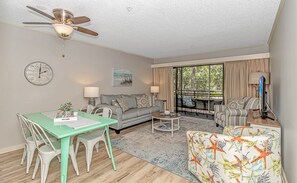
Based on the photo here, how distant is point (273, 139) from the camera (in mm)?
1437

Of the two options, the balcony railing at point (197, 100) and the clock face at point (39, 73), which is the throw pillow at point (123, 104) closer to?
the clock face at point (39, 73)

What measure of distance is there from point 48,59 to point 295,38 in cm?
421

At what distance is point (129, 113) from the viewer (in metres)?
4.07

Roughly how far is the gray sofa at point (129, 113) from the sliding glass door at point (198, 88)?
1.68m

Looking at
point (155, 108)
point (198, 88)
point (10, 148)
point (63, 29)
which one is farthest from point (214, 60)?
point (10, 148)

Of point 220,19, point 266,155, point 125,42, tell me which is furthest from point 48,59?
point 266,155

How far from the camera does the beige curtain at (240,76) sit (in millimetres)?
4211

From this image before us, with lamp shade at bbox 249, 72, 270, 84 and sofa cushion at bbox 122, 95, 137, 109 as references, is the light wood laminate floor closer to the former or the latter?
sofa cushion at bbox 122, 95, 137, 109

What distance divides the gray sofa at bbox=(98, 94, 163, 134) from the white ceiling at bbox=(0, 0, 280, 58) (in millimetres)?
1753

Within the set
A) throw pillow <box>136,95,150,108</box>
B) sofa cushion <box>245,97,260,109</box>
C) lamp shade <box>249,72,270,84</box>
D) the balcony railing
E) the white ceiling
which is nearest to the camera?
the white ceiling

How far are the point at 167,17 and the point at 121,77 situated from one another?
9.88 feet

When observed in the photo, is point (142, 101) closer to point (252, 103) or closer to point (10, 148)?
point (252, 103)

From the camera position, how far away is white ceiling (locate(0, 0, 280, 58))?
6.76 feet

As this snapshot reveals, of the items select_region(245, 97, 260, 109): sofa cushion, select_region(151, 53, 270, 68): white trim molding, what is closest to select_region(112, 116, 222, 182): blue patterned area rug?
select_region(245, 97, 260, 109): sofa cushion
